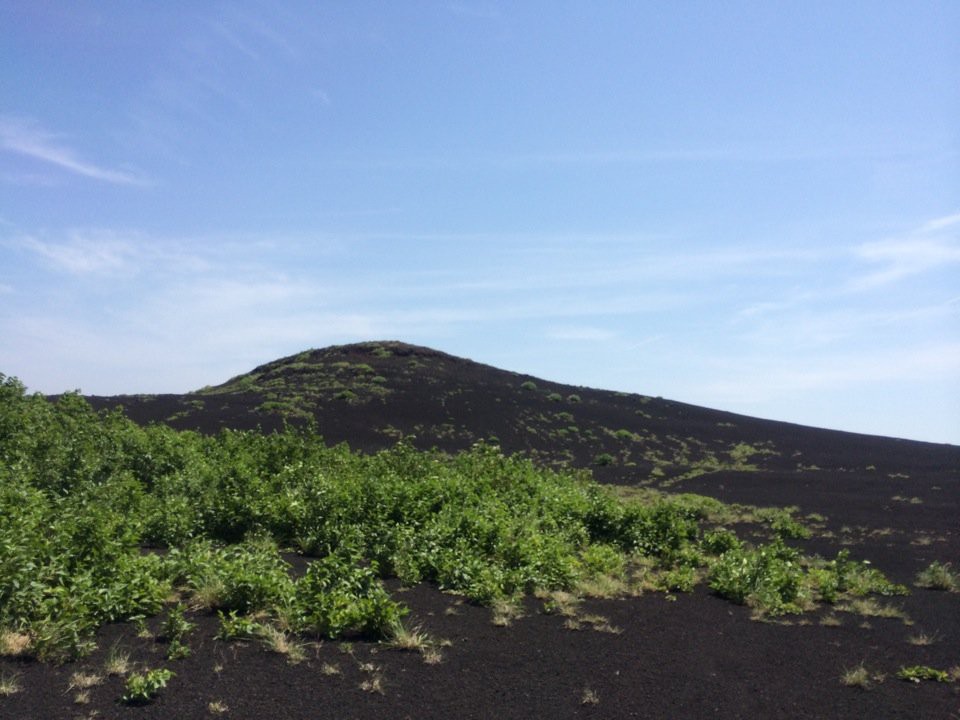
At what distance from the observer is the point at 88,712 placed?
5.91 metres

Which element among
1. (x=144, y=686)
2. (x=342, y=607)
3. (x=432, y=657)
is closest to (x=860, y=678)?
(x=432, y=657)

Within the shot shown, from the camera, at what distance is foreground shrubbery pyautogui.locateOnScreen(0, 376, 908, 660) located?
8117mm

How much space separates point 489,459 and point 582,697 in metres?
12.0

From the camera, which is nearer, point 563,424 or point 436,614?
point 436,614

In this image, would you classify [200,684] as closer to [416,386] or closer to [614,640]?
[614,640]

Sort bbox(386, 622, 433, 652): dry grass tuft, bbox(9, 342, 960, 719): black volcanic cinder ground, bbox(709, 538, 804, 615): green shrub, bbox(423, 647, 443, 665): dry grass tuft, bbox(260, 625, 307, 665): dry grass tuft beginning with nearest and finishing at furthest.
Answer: bbox(9, 342, 960, 719): black volcanic cinder ground < bbox(260, 625, 307, 665): dry grass tuft < bbox(423, 647, 443, 665): dry grass tuft < bbox(386, 622, 433, 652): dry grass tuft < bbox(709, 538, 804, 615): green shrub

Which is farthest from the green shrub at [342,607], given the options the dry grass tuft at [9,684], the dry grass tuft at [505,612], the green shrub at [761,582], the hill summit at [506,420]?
the hill summit at [506,420]

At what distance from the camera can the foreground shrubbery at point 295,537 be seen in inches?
320

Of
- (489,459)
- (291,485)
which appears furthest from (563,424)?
(291,485)

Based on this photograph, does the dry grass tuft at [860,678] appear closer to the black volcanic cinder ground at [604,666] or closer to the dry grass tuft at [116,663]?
the black volcanic cinder ground at [604,666]

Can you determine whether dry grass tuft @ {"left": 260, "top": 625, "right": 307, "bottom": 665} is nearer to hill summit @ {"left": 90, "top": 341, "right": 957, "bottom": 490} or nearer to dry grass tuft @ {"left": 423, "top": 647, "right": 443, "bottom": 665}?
dry grass tuft @ {"left": 423, "top": 647, "right": 443, "bottom": 665}

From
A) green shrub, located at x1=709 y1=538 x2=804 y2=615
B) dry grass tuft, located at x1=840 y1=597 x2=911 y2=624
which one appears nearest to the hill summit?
green shrub, located at x1=709 y1=538 x2=804 y2=615

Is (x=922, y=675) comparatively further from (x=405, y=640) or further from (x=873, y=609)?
(x=405, y=640)

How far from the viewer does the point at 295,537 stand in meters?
12.7
